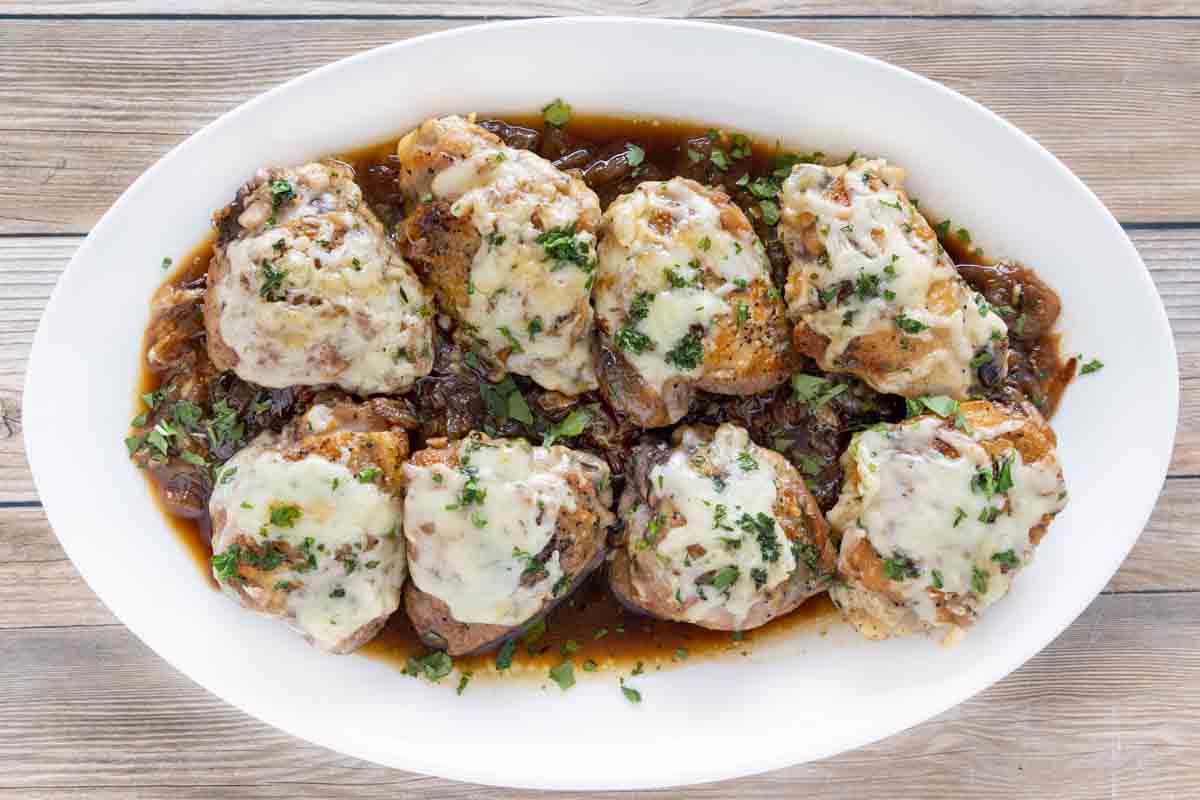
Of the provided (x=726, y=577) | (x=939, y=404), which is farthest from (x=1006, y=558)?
(x=726, y=577)

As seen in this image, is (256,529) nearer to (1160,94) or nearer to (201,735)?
(201,735)

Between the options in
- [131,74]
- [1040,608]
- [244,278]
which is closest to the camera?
[244,278]

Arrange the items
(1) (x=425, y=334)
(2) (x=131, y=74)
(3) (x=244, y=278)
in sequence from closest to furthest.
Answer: (3) (x=244, y=278) < (1) (x=425, y=334) < (2) (x=131, y=74)

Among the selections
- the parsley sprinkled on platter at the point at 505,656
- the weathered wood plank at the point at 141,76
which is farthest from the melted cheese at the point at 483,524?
the weathered wood plank at the point at 141,76

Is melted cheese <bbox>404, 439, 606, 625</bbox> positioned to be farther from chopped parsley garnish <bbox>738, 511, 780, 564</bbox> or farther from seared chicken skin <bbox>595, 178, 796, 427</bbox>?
chopped parsley garnish <bbox>738, 511, 780, 564</bbox>

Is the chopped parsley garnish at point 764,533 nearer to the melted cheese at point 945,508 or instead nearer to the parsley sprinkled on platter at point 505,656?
the melted cheese at point 945,508

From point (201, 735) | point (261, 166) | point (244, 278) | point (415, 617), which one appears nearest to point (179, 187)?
point (261, 166)
